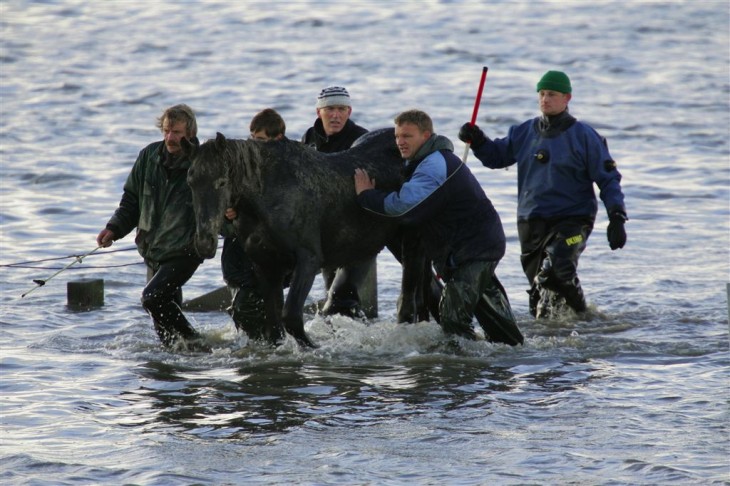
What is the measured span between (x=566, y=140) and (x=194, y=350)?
3.35m

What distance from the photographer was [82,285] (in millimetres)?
13234

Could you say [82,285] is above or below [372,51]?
below

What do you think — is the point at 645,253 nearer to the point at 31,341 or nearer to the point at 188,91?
the point at 31,341

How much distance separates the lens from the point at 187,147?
965 cm

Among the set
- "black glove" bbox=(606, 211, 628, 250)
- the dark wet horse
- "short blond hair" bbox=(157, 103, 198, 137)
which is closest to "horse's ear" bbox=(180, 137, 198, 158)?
the dark wet horse

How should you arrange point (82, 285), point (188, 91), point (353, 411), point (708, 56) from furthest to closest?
1. point (708, 56)
2. point (188, 91)
3. point (82, 285)
4. point (353, 411)

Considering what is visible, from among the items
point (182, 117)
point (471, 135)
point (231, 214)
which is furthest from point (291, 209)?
point (471, 135)

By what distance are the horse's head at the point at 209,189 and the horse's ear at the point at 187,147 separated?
54 millimetres

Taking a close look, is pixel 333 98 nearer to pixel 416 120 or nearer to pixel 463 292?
pixel 416 120

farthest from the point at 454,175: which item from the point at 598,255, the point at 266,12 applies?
the point at 266,12

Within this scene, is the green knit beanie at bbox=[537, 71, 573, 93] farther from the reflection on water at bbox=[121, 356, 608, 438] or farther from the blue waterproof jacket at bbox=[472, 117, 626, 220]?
the reflection on water at bbox=[121, 356, 608, 438]

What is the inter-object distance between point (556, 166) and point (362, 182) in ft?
6.72

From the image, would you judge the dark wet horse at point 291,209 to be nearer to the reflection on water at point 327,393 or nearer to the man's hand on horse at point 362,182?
the man's hand on horse at point 362,182

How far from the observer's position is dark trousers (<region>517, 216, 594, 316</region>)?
11844 millimetres
